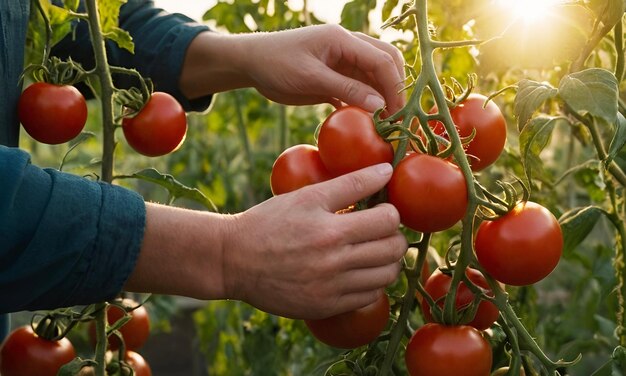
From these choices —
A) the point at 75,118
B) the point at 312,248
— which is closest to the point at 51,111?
the point at 75,118

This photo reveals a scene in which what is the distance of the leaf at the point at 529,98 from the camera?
1119 mm

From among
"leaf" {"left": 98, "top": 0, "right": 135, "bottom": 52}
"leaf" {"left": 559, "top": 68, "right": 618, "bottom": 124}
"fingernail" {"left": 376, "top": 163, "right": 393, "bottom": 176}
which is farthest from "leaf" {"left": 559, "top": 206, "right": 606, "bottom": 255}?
"leaf" {"left": 98, "top": 0, "right": 135, "bottom": 52}

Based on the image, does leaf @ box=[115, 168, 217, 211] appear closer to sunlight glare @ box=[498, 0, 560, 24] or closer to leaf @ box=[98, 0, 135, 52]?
leaf @ box=[98, 0, 135, 52]

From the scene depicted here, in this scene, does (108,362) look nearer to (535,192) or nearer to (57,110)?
(57,110)

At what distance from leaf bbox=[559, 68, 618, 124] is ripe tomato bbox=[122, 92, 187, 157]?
0.69 m

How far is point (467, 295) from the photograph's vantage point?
1.18 metres

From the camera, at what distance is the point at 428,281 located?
124 centimetres

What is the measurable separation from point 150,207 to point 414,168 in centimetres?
33

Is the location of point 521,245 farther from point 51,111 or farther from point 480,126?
point 51,111

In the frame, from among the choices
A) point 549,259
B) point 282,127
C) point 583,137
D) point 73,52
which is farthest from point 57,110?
point 282,127

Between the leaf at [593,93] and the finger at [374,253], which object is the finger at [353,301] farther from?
the leaf at [593,93]

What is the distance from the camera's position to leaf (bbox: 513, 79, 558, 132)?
3.67 feet

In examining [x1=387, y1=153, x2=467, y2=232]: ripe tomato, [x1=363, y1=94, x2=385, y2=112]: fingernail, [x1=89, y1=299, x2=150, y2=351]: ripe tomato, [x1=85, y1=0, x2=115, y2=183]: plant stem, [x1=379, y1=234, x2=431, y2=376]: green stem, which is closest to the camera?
[x1=387, y1=153, x2=467, y2=232]: ripe tomato

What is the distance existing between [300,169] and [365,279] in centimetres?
18
